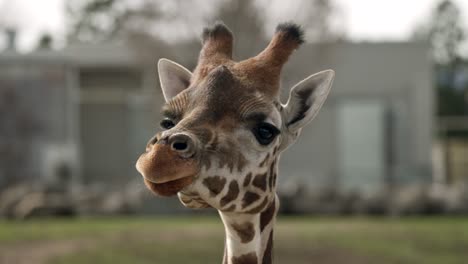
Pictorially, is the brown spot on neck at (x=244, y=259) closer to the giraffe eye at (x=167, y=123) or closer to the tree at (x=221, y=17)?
the giraffe eye at (x=167, y=123)

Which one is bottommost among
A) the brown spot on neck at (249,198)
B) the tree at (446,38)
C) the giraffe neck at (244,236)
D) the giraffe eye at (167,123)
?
the giraffe neck at (244,236)

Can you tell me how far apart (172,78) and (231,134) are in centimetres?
73

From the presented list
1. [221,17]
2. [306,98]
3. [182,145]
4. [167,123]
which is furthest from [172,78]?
[221,17]

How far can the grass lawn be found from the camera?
1558 cm

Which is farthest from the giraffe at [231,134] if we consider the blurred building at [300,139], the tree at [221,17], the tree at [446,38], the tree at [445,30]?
the tree at [445,30]

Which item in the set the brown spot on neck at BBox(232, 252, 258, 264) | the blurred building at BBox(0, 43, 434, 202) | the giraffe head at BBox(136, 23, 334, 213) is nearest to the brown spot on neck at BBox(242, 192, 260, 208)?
the giraffe head at BBox(136, 23, 334, 213)

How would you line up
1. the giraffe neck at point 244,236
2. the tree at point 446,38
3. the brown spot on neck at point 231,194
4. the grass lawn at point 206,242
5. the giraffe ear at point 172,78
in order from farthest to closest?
the tree at point 446,38
the grass lawn at point 206,242
the giraffe ear at point 172,78
the giraffe neck at point 244,236
the brown spot on neck at point 231,194

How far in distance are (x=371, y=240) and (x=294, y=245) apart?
1543mm

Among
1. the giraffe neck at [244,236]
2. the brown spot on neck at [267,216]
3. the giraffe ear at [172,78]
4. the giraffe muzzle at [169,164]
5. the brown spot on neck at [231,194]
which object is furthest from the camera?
the giraffe ear at [172,78]

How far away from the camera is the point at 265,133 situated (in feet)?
12.0

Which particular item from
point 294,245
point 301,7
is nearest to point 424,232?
point 294,245

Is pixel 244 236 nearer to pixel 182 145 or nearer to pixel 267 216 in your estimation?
pixel 267 216

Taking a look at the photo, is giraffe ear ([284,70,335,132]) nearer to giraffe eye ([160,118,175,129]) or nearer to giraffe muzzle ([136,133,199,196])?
giraffe eye ([160,118,175,129])

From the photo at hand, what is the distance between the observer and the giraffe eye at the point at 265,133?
362 cm
